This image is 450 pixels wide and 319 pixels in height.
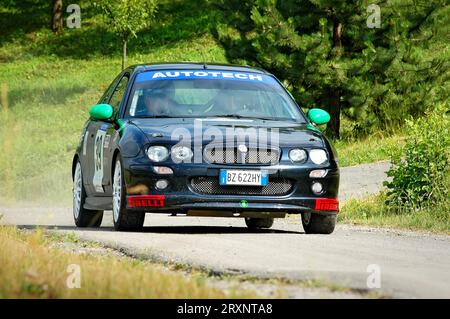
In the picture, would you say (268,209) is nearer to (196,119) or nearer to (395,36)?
(196,119)

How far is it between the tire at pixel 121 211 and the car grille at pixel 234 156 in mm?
849

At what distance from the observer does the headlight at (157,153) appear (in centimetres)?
1181

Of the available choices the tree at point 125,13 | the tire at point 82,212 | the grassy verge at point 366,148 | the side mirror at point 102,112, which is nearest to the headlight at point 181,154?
the side mirror at point 102,112

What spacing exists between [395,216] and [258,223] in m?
1.71

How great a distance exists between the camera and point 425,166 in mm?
15406

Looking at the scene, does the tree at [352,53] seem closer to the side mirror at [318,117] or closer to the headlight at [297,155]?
the side mirror at [318,117]

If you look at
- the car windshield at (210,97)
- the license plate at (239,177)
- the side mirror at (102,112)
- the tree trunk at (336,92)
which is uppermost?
the car windshield at (210,97)

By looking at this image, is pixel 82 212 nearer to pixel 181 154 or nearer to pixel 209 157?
pixel 181 154

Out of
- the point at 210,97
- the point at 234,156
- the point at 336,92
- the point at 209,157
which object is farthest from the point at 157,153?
the point at 336,92

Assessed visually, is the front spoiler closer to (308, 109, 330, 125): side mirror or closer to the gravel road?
the gravel road

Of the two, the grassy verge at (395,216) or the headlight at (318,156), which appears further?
the grassy verge at (395,216)

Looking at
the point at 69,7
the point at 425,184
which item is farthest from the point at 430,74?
the point at 69,7

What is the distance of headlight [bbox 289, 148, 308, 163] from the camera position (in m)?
12.0

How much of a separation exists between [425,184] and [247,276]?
797cm
